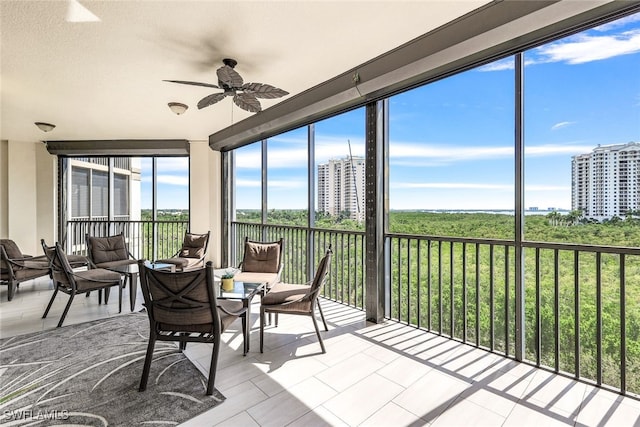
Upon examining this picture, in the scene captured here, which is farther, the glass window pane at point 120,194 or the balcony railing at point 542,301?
the glass window pane at point 120,194

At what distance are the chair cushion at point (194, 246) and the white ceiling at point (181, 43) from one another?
2399 mm

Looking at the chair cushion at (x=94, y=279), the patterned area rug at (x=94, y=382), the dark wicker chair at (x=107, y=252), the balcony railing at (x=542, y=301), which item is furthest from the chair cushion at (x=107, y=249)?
the balcony railing at (x=542, y=301)

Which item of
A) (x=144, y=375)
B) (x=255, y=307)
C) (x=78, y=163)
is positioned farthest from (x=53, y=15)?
(x=78, y=163)

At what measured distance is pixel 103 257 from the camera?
15.3ft

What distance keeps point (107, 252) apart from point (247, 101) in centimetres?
369

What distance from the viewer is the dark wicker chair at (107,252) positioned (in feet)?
15.0

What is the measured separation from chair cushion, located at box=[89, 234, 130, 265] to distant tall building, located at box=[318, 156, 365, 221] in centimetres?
332

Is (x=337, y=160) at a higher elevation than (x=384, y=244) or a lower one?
higher

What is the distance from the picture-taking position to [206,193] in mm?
6355

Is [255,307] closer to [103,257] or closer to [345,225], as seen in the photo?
[345,225]

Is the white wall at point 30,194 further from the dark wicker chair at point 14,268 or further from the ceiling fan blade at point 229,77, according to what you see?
the ceiling fan blade at point 229,77

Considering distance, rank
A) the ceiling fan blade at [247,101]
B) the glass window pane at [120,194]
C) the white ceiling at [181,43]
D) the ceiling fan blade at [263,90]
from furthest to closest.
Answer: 1. the glass window pane at [120,194]
2. the ceiling fan blade at [247,101]
3. the ceiling fan blade at [263,90]
4. the white ceiling at [181,43]

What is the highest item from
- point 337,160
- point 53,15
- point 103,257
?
point 53,15

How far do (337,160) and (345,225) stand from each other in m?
1.02
